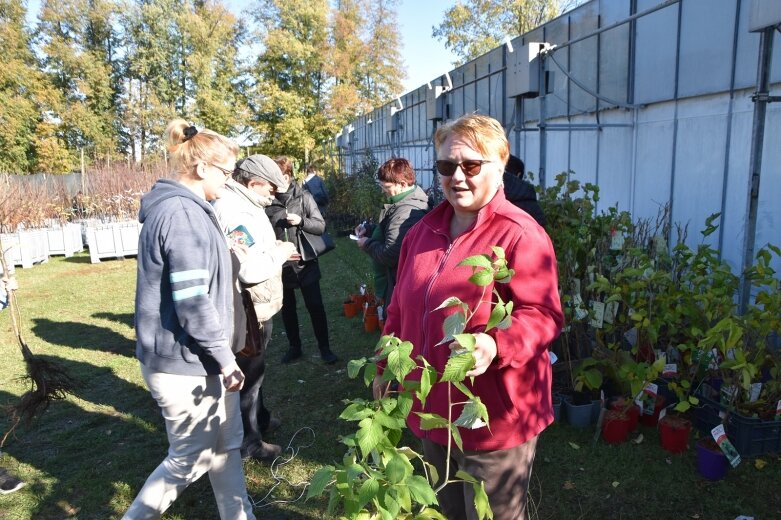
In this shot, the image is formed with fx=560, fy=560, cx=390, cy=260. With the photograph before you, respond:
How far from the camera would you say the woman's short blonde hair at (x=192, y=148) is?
2.25 meters

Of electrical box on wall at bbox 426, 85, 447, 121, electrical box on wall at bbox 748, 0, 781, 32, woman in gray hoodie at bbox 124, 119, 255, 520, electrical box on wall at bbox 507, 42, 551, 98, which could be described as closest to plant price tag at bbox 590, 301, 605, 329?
electrical box on wall at bbox 748, 0, 781, 32

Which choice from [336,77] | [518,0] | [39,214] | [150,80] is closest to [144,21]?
[150,80]

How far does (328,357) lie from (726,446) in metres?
3.07

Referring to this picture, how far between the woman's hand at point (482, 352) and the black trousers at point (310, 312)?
→ 339 centimetres

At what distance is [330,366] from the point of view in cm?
487

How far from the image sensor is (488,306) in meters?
1.56

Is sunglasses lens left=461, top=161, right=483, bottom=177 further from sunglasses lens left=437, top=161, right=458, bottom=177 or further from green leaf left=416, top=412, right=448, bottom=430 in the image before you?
green leaf left=416, top=412, right=448, bottom=430

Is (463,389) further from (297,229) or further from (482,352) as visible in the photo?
(297,229)

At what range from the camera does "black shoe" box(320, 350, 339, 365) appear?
16.1 ft

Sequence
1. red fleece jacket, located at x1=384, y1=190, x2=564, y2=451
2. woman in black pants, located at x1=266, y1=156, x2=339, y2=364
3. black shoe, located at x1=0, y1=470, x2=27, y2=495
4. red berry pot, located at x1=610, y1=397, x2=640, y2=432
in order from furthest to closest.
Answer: woman in black pants, located at x1=266, y1=156, x2=339, y2=364 < red berry pot, located at x1=610, y1=397, x2=640, y2=432 < black shoe, located at x1=0, y1=470, x2=27, y2=495 < red fleece jacket, located at x1=384, y1=190, x2=564, y2=451

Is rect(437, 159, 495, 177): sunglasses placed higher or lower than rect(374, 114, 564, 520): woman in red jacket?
higher

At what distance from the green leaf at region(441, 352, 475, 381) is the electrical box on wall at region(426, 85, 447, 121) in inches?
256

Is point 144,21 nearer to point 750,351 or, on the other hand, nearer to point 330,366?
point 330,366

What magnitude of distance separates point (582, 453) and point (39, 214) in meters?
12.3
